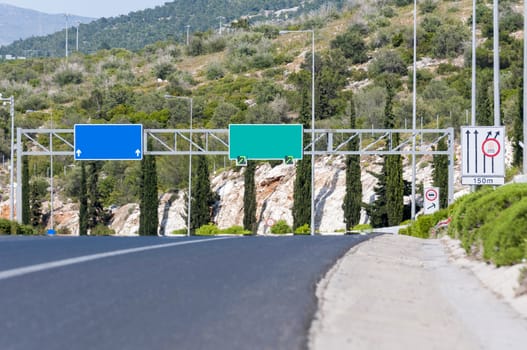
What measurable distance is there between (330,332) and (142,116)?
3592 inches

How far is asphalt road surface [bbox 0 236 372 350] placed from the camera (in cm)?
737

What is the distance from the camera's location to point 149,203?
6781 cm

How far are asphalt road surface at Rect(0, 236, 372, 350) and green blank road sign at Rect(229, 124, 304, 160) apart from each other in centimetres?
3657

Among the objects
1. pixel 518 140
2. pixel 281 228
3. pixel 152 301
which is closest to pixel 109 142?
pixel 281 228

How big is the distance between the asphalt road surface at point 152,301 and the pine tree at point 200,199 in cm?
5582

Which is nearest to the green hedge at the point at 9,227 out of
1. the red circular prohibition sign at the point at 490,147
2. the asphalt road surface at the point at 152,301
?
the red circular prohibition sign at the point at 490,147

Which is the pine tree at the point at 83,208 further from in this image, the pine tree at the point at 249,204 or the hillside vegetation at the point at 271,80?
the pine tree at the point at 249,204

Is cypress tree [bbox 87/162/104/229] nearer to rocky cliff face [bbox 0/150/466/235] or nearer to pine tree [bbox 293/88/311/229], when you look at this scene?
rocky cliff face [bbox 0/150/466/235]

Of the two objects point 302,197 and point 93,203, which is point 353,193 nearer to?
point 302,197

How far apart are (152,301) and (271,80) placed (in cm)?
10707

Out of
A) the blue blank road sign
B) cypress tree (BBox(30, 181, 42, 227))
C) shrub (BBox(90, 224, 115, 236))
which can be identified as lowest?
shrub (BBox(90, 224, 115, 236))

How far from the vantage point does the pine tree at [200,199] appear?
7044cm

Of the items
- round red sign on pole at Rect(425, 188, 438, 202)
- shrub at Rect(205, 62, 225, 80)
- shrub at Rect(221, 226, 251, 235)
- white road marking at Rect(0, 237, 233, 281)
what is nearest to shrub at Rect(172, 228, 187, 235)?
shrub at Rect(221, 226, 251, 235)

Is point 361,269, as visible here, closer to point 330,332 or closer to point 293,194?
point 330,332
